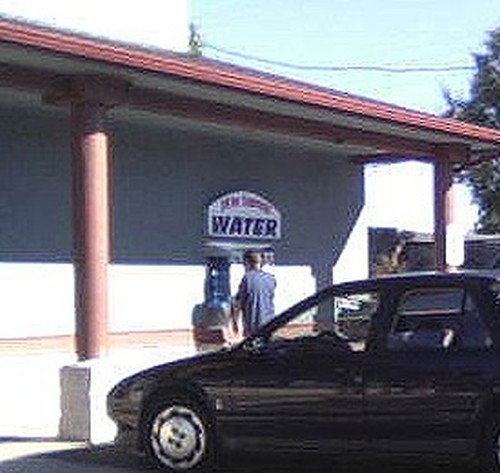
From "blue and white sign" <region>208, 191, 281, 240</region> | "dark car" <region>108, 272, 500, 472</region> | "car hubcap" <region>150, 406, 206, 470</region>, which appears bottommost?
"car hubcap" <region>150, 406, 206, 470</region>

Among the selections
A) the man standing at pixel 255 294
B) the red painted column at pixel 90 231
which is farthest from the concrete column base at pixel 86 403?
the man standing at pixel 255 294

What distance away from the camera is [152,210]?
18.3m

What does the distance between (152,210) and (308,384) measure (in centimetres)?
874

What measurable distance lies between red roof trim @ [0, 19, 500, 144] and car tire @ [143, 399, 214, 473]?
3.64 m

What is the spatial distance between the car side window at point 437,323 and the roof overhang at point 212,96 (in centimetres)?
438

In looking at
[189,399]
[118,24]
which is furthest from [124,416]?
[118,24]

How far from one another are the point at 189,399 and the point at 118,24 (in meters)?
10.0

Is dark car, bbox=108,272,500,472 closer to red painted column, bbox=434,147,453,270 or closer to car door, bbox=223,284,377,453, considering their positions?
car door, bbox=223,284,377,453

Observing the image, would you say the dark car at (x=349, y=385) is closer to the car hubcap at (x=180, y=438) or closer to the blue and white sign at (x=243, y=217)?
the car hubcap at (x=180, y=438)

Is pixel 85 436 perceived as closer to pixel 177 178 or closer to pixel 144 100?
pixel 144 100

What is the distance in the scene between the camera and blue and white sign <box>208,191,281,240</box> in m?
19.3

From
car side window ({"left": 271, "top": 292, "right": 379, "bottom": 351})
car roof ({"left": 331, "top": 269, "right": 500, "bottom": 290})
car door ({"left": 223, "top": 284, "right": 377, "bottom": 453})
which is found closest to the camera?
car roof ({"left": 331, "top": 269, "right": 500, "bottom": 290})

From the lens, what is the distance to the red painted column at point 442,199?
2034cm

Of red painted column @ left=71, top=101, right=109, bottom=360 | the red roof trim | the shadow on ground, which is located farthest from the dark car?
the red roof trim
